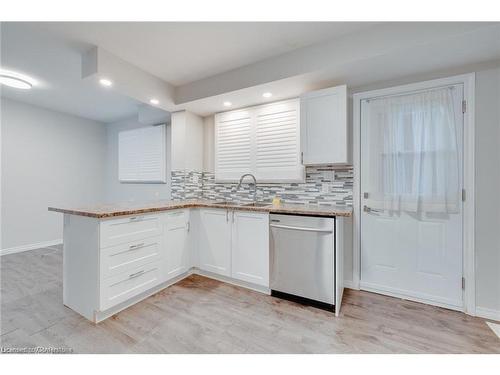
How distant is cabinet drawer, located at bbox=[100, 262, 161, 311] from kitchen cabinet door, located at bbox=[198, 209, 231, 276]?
1.86ft

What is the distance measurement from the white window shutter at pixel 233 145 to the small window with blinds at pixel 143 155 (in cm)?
131

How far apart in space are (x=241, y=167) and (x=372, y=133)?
5.25 feet

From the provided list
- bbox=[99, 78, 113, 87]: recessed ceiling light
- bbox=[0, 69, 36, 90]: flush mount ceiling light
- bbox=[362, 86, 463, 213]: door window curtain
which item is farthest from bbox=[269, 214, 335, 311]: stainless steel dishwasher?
bbox=[0, 69, 36, 90]: flush mount ceiling light

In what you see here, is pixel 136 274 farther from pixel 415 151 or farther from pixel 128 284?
pixel 415 151

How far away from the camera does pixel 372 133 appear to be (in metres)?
2.29

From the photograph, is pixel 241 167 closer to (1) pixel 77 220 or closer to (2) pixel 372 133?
(2) pixel 372 133

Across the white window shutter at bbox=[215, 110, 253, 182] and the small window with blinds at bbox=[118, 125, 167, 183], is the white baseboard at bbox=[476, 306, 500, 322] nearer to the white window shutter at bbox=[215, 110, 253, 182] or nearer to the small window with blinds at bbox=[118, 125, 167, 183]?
the white window shutter at bbox=[215, 110, 253, 182]

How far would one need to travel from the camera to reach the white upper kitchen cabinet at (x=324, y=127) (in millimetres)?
2170

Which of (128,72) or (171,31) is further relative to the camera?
(128,72)

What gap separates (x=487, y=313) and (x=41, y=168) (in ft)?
20.2
